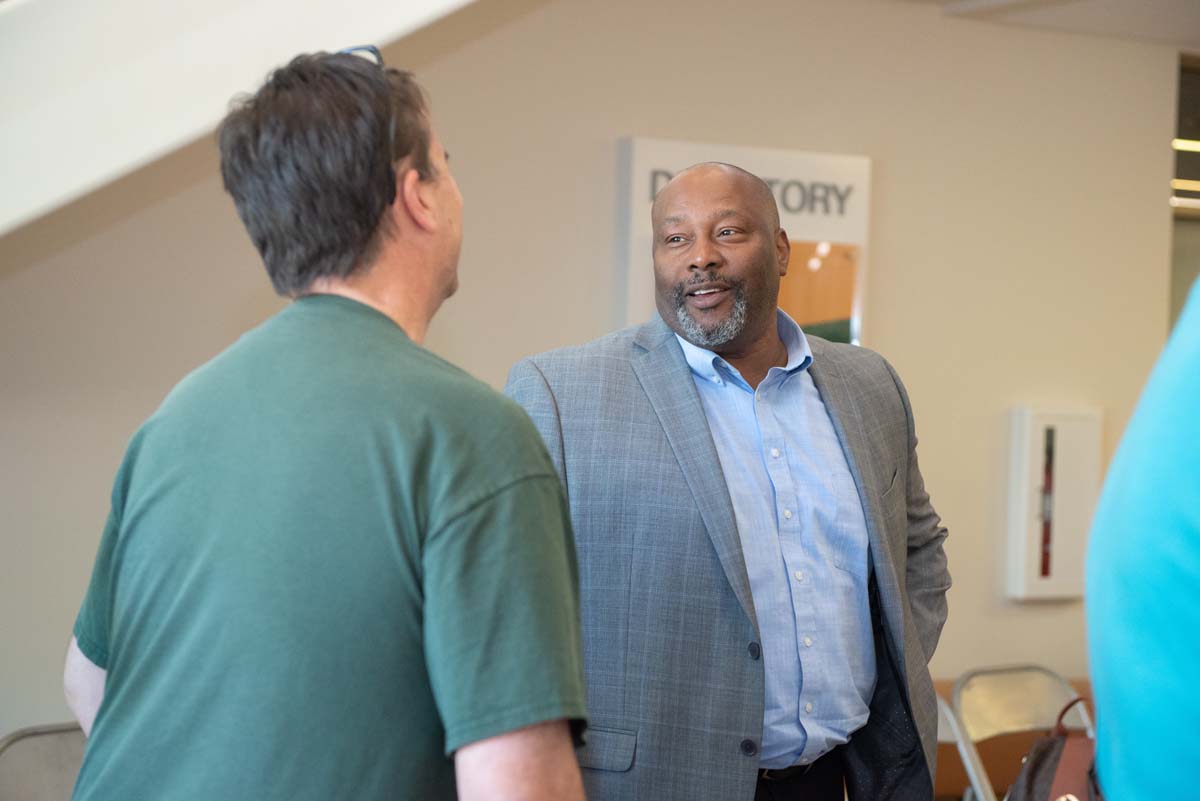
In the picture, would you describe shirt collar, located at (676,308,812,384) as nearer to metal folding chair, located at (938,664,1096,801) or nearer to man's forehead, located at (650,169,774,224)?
man's forehead, located at (650,169,774,224)

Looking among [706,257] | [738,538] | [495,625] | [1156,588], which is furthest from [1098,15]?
[495,625]

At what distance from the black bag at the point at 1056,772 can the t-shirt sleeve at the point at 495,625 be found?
117 centimetres

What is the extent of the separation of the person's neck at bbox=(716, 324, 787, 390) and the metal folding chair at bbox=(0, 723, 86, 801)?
204cm

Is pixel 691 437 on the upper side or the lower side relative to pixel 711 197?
lower

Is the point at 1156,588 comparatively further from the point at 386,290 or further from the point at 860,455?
the point at 860,455

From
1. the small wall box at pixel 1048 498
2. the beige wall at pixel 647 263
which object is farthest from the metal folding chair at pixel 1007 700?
the small wall box at pixel 1048 498

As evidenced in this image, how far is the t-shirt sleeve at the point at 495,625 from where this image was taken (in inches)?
48.9

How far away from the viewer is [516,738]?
4.09 ft

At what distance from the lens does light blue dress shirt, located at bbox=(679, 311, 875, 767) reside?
7.90 ft

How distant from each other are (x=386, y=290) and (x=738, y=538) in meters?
1.12

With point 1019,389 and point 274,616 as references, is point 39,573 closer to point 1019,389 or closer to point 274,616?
point 274,616

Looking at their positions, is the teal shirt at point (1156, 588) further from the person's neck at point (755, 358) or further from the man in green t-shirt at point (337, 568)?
the person's neck at point (755, 358)

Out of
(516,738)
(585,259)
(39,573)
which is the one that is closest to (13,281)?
(39,573)

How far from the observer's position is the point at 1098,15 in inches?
214
